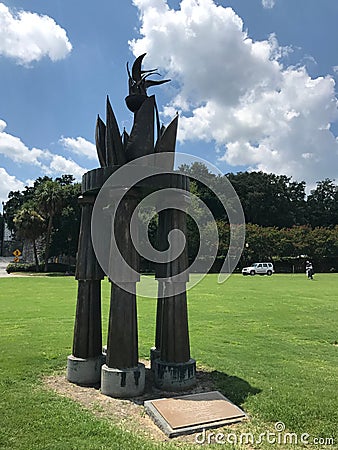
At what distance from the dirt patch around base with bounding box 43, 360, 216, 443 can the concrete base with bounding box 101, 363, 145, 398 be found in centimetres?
8

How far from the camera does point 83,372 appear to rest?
5.86 meters

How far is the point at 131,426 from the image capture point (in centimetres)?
435

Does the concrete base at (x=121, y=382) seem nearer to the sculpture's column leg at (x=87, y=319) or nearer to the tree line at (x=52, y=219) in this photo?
the sculpture's column leg at (x=87, y=319)

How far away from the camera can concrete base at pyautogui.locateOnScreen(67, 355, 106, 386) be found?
585 cm

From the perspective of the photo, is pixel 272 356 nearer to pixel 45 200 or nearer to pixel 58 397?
pixel 58 397

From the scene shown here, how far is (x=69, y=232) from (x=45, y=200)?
498 centimetres

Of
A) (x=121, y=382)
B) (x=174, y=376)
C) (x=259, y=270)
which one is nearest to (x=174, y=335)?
(x=174, y=376)

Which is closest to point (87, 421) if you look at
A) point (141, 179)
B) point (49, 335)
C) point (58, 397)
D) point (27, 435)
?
point (27, 435)

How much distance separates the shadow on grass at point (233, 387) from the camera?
16.8ft

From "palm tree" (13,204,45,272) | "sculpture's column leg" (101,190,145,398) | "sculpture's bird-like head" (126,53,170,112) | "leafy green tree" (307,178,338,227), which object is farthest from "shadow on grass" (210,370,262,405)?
"leafy green tree" (307,178,338,227)

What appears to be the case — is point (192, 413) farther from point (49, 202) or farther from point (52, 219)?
point (52, 219)

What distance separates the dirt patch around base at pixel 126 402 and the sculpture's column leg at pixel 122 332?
0.57ft

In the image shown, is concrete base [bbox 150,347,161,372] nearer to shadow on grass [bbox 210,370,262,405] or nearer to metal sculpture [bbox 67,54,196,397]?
metal sculpture [bbox 67,54,196,397]

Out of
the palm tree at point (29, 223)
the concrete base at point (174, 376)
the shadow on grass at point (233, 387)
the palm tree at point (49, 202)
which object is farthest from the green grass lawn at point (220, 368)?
the palm tree at point (29, 223)
